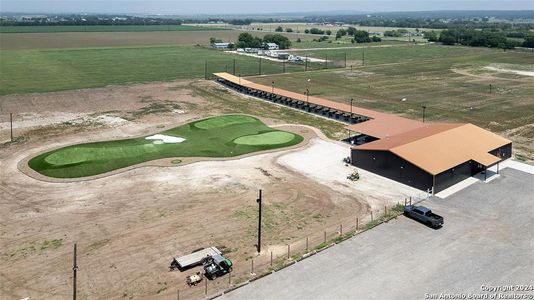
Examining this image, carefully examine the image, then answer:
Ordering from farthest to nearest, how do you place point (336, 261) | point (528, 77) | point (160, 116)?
point (528, 77)
point (160, 116)
point (336, 261)

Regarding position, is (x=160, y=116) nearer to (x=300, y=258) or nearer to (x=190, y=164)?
(x=190, y=164)

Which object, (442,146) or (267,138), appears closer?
(442,146)

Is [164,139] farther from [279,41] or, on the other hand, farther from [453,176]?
[279,41]

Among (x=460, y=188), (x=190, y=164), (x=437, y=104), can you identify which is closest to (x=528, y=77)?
(x=437, y=104)

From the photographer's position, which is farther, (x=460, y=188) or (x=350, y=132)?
(x=350, y=132)

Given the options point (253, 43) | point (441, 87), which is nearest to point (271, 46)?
point (253, 43)

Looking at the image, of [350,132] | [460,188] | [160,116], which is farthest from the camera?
[160,116]

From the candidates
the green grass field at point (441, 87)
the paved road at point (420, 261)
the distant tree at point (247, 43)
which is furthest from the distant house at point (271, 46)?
the paved road at point (420, 261)

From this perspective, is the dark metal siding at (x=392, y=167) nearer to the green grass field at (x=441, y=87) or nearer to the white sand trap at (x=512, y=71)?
the green grass field at (x=441, y=87)
